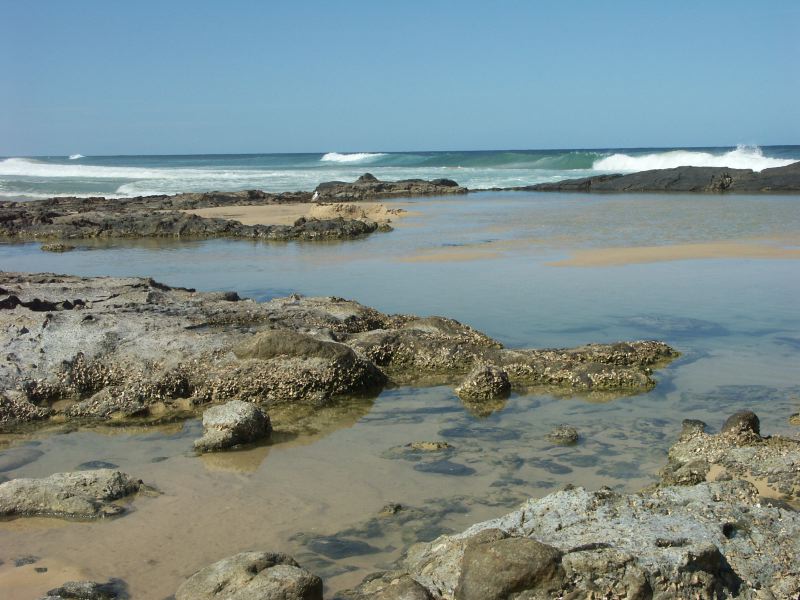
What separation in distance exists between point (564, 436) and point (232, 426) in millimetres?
2123

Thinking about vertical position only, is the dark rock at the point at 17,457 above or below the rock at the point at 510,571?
below

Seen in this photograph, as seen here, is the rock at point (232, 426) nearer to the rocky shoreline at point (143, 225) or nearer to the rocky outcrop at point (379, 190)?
the rocky shoreline at point (143, 225)

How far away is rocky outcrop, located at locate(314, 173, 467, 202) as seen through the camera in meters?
31.1

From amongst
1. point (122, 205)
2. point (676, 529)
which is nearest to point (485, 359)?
point (676, 529)

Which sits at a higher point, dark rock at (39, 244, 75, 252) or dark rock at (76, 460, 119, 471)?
dark rock at (39, 244, 75, 252)

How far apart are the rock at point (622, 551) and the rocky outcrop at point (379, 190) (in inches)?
1056

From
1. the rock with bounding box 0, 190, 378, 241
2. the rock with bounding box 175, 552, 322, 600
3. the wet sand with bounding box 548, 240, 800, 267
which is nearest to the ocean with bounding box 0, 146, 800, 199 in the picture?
the rock with bounding box 0, 190, 378, 241

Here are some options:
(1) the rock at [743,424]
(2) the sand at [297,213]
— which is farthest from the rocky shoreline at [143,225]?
(1) the rock at [743,424]

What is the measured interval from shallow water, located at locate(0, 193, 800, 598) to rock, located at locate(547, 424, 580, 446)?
0.22ft

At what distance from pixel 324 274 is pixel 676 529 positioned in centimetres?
948

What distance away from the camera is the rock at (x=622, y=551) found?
287cm

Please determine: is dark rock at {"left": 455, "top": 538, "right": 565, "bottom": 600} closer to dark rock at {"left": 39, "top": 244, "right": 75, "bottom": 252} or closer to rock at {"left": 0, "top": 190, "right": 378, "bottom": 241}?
rock at {"left": 0, "top": 190, "right": 378, "bottom": 241}

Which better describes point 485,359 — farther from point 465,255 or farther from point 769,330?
point 465,255

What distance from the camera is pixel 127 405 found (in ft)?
19.4
